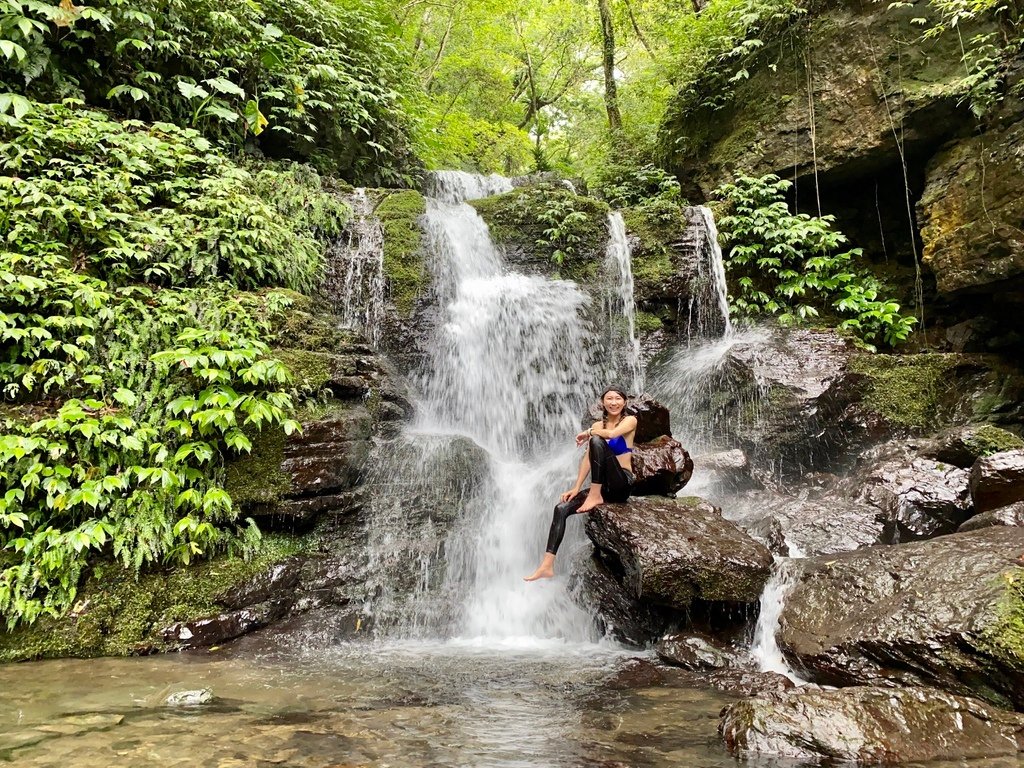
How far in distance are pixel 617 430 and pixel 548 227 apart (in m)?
6.01

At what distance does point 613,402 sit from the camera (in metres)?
5.68

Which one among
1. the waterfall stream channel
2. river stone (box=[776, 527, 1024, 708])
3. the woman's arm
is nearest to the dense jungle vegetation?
the waterfall stream channel

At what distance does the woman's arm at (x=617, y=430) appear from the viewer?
5.61 m

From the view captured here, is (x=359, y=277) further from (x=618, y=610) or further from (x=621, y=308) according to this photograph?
(x=618, y=610)

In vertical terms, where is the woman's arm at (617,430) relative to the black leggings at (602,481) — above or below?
above

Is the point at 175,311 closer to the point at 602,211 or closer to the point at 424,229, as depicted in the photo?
the point at 424,229

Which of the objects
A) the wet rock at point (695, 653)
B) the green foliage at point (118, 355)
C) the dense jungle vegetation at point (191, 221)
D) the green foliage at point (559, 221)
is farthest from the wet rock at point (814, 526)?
the green foliage at point (559, 221)

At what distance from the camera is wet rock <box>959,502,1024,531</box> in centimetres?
476

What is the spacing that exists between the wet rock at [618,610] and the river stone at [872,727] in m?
2.05

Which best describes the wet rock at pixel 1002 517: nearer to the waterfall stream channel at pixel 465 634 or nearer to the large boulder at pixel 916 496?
the large boulder at pixel 916 496

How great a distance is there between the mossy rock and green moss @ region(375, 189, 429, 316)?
5.25 feet

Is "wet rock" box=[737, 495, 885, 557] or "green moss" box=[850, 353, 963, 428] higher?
"green moss" box=[850, 353, 963, 428]

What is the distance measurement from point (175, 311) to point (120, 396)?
3.91ft

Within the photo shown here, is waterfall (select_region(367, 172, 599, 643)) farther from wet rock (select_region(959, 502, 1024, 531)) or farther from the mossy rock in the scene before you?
wet rock (select_region(959, 502, 1024, 531))
